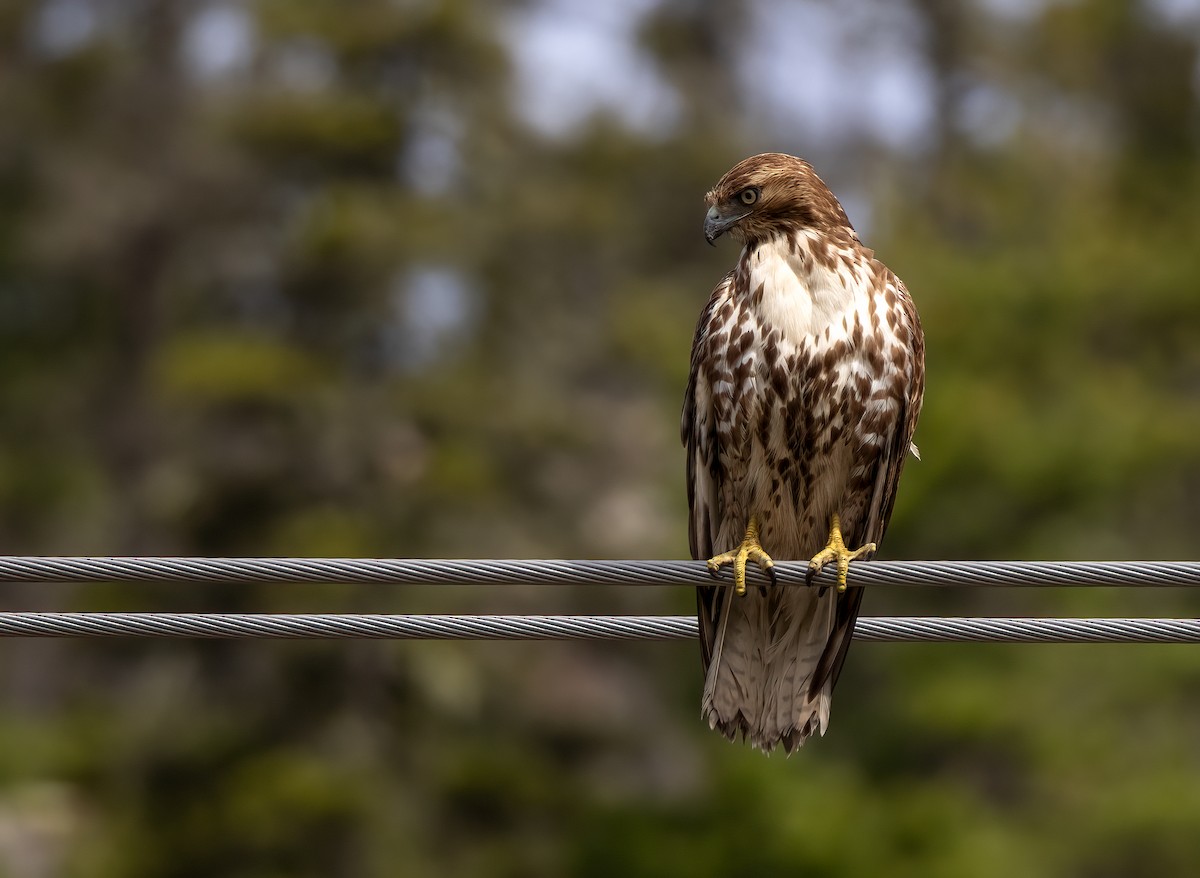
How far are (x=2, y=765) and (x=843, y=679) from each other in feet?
27.0

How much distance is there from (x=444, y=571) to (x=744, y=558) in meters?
1.53

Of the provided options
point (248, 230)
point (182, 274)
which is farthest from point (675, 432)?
point (182, 274)

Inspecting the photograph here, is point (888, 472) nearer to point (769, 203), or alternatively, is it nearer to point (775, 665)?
point (775, 665)

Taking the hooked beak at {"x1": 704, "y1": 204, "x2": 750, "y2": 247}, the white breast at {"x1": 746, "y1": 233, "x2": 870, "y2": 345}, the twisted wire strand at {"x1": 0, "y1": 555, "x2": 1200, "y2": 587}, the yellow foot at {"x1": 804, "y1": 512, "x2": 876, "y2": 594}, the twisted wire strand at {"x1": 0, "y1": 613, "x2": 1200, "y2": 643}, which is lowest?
the twisted wire strand at {"x1": 0, "y1": 613, "x2": 1200, "y2": 643}

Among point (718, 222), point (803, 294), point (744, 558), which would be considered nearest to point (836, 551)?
point (744, 558)

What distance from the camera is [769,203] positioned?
566 centimetres

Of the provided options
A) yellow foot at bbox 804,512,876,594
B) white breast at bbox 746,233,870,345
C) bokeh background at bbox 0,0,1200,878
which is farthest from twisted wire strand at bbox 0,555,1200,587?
bokeh background at bbox 0,0,1200,878

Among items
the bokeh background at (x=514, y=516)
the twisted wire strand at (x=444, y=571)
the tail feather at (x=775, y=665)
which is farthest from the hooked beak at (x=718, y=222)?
the bokeh background at (x=514, y=516)

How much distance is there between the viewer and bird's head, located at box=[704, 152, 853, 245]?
5633 mm

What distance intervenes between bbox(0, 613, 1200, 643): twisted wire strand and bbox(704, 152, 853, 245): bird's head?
183cm

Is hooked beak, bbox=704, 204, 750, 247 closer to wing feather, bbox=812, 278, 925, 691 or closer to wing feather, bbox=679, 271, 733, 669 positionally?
wing feather, bbox=679, 271, 733, 669

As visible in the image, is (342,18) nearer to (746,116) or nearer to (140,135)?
(140,135)

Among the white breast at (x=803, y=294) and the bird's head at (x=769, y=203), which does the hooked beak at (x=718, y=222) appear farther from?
the white breast at (x=803, y=294)

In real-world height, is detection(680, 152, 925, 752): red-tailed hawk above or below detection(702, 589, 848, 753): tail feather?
above
